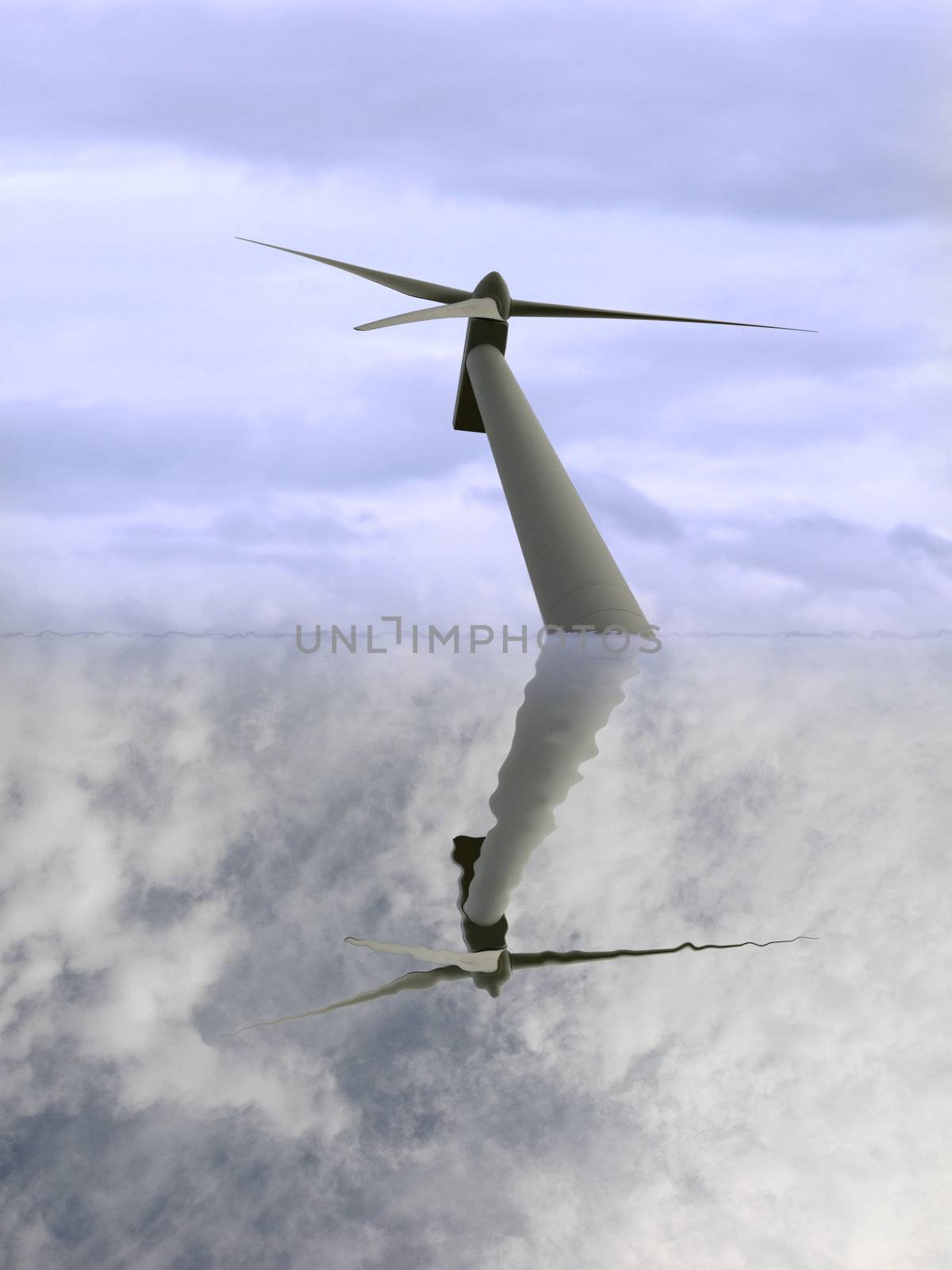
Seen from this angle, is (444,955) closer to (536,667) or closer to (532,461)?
(536,667)

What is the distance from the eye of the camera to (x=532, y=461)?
2431 centimetres

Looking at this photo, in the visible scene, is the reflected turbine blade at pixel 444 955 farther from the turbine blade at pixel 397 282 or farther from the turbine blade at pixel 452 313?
the turbine blade at pixel 397 282

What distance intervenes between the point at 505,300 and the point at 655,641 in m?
17.6

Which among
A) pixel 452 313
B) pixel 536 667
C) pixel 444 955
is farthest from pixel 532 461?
pixel 444 955

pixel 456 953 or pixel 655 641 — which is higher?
pixel 655 641

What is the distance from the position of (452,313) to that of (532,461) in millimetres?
7926

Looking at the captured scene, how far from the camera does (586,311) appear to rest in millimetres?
35375

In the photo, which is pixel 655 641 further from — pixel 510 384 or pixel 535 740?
pixel 510 384

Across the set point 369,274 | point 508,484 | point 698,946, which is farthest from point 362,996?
point 369,274

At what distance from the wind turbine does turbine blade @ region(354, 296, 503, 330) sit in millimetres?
34

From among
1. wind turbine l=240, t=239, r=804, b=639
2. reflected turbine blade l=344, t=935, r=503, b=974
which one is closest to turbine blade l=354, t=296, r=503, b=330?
wind turbine l=240, t=239, r=804, b=639

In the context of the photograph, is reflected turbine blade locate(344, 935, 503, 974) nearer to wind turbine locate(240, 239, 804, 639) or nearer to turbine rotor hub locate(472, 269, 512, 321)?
wind turbine locate(240, 239, 804, 639)

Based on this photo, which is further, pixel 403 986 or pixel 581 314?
pixel 581 314

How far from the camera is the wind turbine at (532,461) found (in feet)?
62.4
